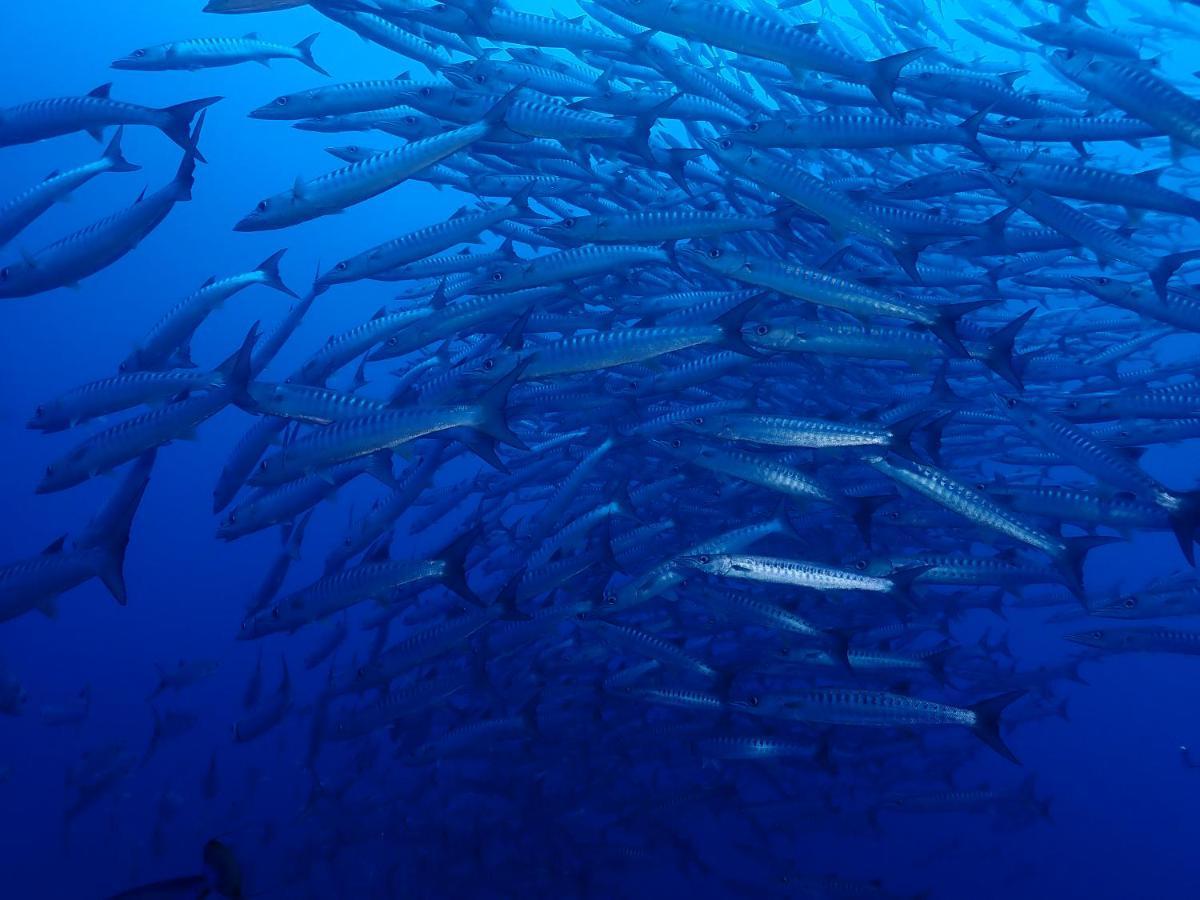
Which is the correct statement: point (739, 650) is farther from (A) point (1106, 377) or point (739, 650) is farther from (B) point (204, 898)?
(B) point (204, 898)

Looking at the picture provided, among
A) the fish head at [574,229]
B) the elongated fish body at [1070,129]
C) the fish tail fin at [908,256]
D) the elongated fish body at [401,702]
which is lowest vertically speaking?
the elongated fish body at [401,702]

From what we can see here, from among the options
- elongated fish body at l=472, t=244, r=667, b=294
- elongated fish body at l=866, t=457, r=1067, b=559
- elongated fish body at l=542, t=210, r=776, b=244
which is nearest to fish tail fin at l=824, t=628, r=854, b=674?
elongated fish body at l=866, t=457, r=1067, b=559

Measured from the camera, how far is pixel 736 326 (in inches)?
181

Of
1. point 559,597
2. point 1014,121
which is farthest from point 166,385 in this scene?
point 1014,121

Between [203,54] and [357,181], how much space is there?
3.02 m

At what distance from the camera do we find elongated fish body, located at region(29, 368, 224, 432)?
4883mm

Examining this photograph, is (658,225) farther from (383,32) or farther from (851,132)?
(383,32)

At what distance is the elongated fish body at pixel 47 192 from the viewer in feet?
17.5

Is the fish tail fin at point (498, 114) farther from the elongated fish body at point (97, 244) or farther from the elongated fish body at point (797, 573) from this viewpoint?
the elongated fish body at point (797, 573)

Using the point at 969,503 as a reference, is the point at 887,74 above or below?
above

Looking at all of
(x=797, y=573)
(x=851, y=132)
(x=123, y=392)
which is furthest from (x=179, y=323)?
(x=851, y=132)

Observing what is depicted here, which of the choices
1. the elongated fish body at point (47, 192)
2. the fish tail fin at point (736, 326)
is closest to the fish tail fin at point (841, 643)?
the fish tail fin at point (736, 326)

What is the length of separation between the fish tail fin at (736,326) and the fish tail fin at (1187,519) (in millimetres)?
2685

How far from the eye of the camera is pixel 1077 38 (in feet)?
19.1
